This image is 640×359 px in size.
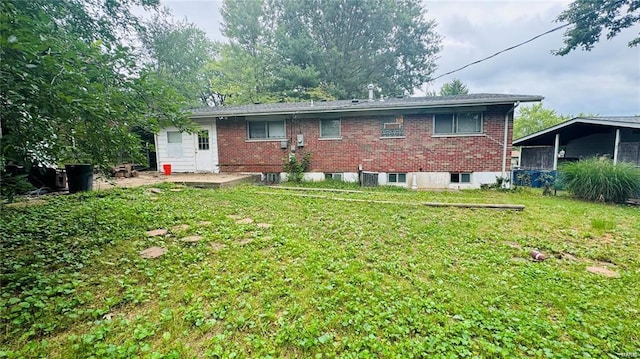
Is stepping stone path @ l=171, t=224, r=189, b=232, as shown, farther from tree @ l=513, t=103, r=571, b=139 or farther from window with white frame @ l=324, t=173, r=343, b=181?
tree @ l=513, t=103, r=571, b=139

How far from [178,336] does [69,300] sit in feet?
3.46

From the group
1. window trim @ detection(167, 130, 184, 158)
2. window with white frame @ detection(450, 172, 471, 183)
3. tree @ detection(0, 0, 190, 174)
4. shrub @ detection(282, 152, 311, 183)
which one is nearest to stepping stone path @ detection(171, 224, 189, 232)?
tree @ detection(0, 0, 190, 174)

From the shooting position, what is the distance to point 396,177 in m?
9.50

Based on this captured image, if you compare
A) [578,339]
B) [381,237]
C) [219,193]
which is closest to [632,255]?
[578,339]

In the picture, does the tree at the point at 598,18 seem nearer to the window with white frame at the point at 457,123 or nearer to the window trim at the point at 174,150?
the window with white frame at the point at 457,123

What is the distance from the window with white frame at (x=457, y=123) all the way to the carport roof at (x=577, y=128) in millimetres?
4568

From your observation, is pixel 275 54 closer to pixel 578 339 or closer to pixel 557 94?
pixel 578 339

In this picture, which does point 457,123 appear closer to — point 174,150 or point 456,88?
point 174,150

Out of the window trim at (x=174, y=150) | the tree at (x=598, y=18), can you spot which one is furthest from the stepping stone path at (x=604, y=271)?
the tree at (x=598, y=18)

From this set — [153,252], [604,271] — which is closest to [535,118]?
[604,271]

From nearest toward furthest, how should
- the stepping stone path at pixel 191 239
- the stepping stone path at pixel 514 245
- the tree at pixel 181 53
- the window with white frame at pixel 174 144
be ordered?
the stepping stone path at pixel 191 239
the stepping stone path at pixel 514 245
the window with white frame at pixel 174 144
the tree at pixel 181 53

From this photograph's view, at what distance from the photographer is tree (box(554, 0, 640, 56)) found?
12.2 meters

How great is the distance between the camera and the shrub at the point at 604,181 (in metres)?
6.89

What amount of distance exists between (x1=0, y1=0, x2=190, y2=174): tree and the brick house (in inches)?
239
